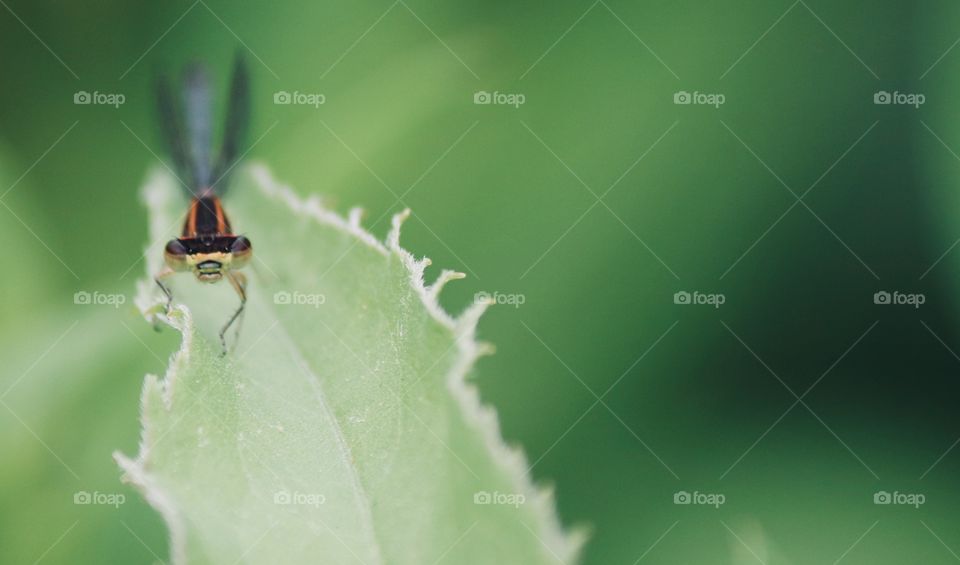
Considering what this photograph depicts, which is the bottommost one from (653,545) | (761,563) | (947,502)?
(761,563)

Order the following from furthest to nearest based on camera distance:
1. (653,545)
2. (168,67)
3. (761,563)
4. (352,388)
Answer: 1. (168,67)
2. (653,545)
3. (352,388)
4. (761,563)

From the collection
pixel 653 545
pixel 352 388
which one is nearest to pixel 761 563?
pixel 352 388

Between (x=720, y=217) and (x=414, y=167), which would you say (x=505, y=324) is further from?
(x=720, y=217)

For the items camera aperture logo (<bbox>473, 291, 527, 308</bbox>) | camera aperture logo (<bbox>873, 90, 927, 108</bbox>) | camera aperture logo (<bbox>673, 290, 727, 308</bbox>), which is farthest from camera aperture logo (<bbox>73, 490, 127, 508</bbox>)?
camera aperture logo (<bbox>873, 90, 927, 108</bbox>)

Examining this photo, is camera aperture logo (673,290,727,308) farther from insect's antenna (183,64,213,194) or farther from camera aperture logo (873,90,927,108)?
insect's antenna (183,64,213,194)

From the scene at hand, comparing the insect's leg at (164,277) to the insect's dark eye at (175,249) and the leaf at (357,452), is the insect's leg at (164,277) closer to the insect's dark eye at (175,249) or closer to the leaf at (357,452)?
the insect's dark eye at (175,249)

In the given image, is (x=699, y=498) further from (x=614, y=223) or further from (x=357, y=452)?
(x=357, y=452)

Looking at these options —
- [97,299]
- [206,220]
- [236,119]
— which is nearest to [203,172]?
[236,119]
